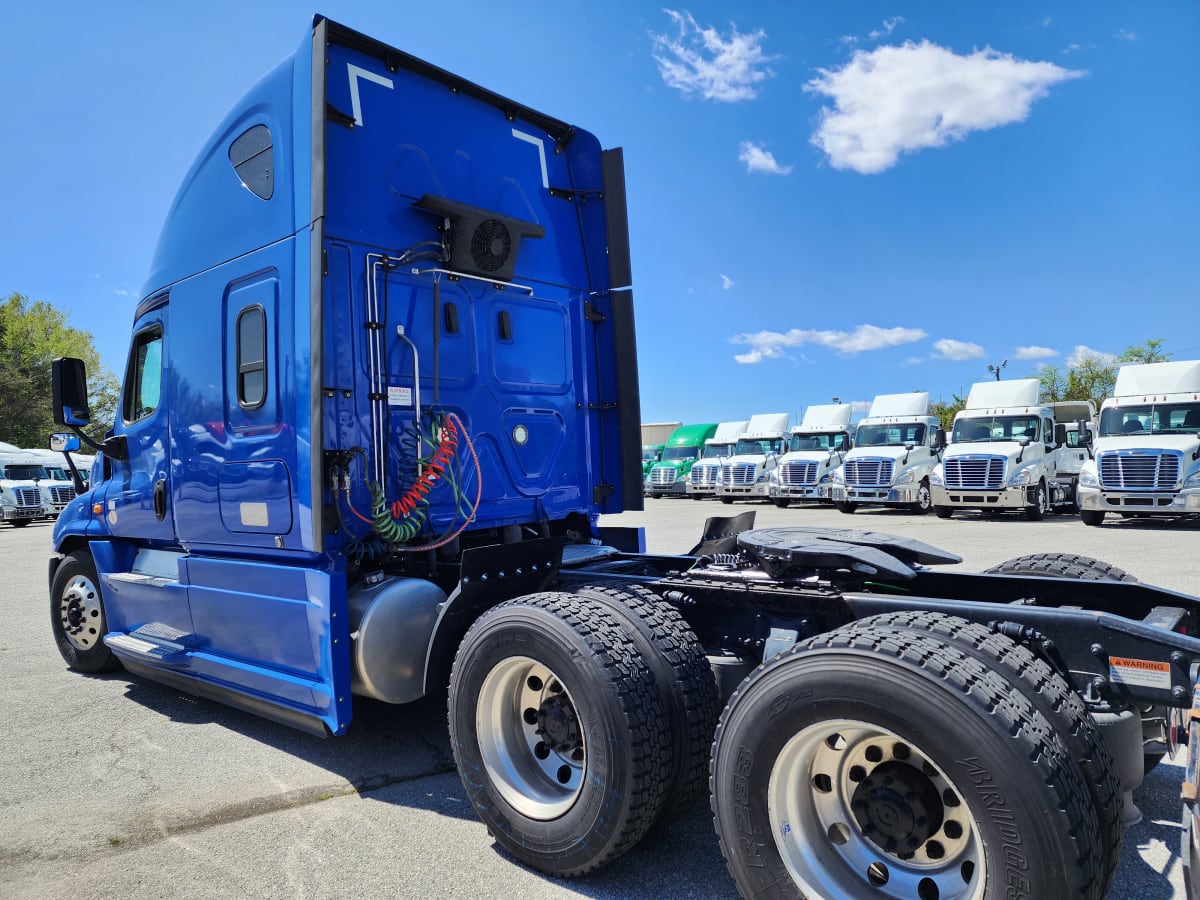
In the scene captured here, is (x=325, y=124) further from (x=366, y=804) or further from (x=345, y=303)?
(x=366, y=804)

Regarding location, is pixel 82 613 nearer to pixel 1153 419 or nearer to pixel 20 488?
pixel 1153 419

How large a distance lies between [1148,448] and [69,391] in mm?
17204

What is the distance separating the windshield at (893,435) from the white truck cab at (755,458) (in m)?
4.28

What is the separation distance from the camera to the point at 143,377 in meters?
5.25

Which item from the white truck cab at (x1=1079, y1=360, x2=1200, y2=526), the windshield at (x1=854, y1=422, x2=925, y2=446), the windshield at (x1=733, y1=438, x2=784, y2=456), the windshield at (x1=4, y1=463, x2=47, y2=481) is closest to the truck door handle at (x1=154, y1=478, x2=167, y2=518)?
the white truck cab at (x1=1079, y1=360, x2=1200, y2=526)

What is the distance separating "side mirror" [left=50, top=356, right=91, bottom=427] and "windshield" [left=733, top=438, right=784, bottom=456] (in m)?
22.7

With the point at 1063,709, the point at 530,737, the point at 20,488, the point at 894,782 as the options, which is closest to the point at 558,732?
the point at 530,737

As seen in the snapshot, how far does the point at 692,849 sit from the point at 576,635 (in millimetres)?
1031

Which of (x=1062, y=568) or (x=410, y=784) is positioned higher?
(x=1062, y=568)

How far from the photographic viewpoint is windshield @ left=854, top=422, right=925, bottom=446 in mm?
20438

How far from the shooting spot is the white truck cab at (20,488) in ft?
85.2

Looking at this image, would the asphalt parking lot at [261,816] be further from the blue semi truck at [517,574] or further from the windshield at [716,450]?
the windshield at [716,450]

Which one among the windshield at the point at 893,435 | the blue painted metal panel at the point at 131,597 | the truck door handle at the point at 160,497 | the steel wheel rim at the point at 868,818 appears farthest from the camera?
the windshield at the point at 893,435

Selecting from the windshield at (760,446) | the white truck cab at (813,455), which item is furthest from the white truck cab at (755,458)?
the white truck cab at (813,455)
